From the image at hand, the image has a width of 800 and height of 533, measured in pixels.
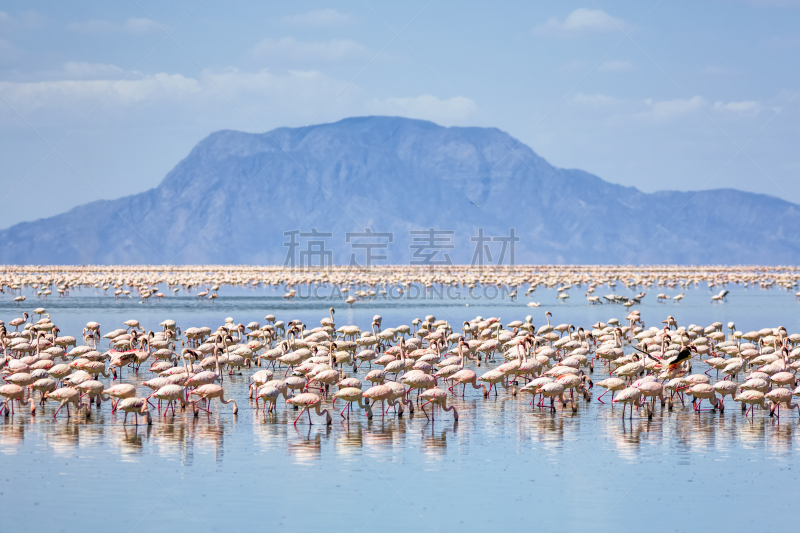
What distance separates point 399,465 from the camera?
48.6ft

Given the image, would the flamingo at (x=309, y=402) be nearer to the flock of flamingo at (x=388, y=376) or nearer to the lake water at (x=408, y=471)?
the flock of flamingo at (x=388, y=376)

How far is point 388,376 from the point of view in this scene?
80.4ft

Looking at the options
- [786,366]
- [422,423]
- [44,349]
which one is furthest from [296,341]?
[786,366]

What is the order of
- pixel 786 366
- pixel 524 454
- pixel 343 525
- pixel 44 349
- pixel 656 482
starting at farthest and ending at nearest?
pixel 44 349 → pixel 786 366 → pixel 524 454 → pixel 656 482 → pixel 343 525

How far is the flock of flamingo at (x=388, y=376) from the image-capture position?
18344 mm

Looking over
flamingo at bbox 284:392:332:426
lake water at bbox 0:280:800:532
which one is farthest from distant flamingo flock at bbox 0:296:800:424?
lake water at bbox 0:280:800:532

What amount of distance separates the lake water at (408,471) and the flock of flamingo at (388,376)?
1.31ft

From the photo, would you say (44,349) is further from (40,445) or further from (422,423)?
(422,423)

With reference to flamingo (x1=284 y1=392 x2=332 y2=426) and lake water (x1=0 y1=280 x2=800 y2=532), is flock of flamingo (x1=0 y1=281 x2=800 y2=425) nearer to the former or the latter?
flamingo (x1=284 y1=392 x2=332 y2=426)

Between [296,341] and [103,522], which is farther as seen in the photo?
[296,341]

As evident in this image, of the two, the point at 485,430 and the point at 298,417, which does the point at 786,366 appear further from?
the point at 298,417

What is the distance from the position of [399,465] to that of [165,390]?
213 inches

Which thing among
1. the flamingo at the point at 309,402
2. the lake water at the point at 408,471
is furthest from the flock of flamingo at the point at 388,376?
the lake water at the point at 408,471

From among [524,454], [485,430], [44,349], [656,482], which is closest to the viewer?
[656,482]
